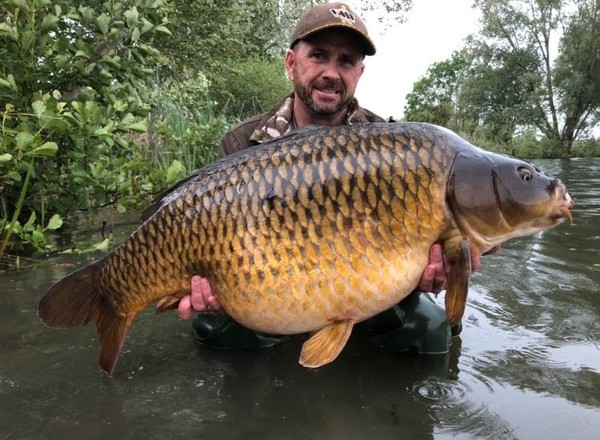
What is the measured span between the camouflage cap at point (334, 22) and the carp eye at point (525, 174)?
1.00 m

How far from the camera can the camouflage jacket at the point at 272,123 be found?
7.35 feet

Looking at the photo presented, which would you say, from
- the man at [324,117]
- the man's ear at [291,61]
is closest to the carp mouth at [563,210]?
the man at [324,117]

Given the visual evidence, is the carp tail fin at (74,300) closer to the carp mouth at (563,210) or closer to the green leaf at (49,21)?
the carp mouth at (563,210)

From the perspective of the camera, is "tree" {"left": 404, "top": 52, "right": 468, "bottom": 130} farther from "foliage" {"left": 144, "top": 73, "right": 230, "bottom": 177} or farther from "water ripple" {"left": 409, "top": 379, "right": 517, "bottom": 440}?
"water ripple" {"left": 409, "top": 379, "right": 517, "bottom": 440}

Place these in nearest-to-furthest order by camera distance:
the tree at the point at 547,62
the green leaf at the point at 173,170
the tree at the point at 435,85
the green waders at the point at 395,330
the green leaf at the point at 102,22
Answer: the green waders at the point at 395,330
the green leaf at the point at 102,22
the green leaf at the point at 173,170
the tree at the point at 547,62
the tree at the point at 435,85

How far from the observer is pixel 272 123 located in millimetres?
2246

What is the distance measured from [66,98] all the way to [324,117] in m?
1.44

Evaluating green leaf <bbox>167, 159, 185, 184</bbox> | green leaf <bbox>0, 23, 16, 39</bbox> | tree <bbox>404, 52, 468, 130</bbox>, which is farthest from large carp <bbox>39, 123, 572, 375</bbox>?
tree <bbox>404, 52, 468, 130</bbox>

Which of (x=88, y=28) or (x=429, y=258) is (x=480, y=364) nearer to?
(x=429, y=258)

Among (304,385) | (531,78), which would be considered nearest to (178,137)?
(304,385)

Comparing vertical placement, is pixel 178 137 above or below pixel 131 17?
below

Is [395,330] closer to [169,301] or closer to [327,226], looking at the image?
[327,226]

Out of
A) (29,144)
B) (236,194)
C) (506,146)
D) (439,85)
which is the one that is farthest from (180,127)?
(439,85)

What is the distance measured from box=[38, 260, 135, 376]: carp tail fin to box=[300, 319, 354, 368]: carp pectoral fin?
1.71 ft
